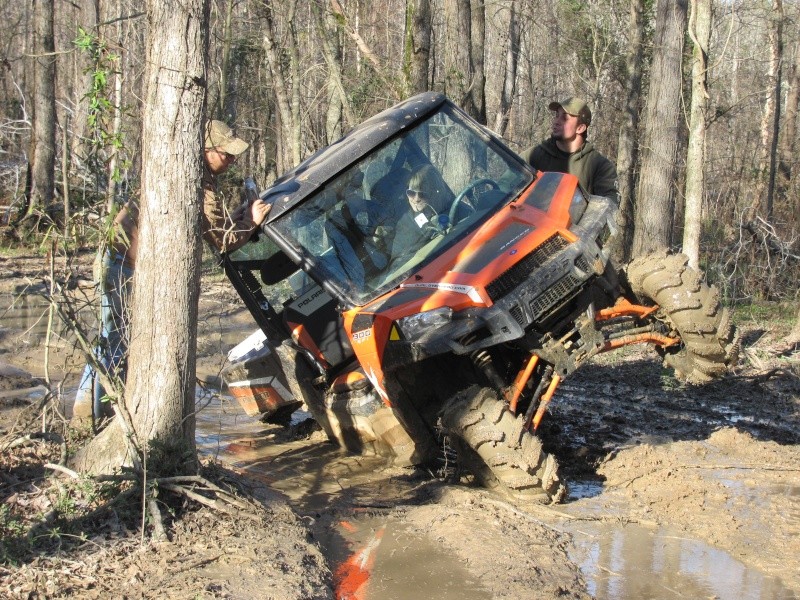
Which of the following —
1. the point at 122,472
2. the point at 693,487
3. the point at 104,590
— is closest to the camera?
the point at 104,590

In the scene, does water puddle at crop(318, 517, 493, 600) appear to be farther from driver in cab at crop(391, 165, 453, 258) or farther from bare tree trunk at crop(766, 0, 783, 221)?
bare tree trunk at crop(766, 0, 783, 221)

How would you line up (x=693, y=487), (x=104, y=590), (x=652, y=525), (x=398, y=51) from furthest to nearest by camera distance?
(x=398, y=51) → (x=693, y=487) → (x=652, y=525) → (x=104, y=590)

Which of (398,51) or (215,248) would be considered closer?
(215,248)

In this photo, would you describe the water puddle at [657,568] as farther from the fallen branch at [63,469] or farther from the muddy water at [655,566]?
the fallen branch at [63,469]

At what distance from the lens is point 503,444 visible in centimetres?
526

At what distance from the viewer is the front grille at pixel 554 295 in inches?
212

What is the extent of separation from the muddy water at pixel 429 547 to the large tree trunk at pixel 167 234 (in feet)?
0.84

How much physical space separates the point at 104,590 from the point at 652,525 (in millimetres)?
2945

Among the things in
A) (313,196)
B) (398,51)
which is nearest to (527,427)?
(313,196)

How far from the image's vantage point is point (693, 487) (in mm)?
5586

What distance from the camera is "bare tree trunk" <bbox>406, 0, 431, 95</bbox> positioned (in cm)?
1188

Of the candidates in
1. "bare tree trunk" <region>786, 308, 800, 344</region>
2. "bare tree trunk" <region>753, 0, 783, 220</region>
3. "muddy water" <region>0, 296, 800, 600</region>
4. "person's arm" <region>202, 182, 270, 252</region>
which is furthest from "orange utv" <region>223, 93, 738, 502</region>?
"bare tree trunk" <region>753, 0, 783, 220</region>

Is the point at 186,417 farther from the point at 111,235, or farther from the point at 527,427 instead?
the point at 527,427

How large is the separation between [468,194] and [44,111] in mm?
16255
